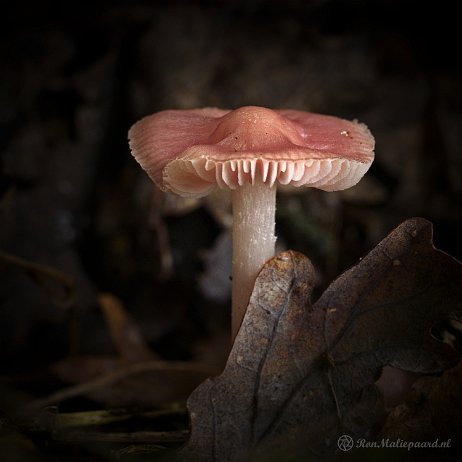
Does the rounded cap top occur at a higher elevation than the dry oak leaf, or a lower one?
higher

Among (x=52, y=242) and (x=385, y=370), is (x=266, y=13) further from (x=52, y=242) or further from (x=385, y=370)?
(x=385, y=370)

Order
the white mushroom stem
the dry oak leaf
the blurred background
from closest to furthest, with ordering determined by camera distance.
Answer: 1. the dry oak leaf
2. the white mushroom stem
3. the blurred background

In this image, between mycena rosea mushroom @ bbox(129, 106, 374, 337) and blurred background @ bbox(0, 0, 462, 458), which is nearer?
mycena rosea mushroom @ bbox(129, 106, 374, 337)

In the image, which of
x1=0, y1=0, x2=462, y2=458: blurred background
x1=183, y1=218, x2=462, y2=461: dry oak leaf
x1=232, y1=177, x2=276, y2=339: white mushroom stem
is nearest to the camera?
x1=183, y1=218, x2=462, y2=461: dry oak leaf

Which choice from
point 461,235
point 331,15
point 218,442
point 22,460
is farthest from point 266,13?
point 22,460

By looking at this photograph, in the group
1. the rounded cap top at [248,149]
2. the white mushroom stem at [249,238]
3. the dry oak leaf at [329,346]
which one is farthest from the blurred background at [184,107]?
the dry oak leaf at [329,346]

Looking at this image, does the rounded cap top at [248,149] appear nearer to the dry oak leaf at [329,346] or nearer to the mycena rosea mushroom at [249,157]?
the mycena rosea mushroom at [249,157]

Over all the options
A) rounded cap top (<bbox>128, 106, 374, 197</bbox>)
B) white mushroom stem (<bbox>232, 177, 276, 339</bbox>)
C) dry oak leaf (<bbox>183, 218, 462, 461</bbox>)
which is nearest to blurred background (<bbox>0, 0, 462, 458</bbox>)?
white mushroom stem (<bbox>232, 177, 276, 339</bbox>)

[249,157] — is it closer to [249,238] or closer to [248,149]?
[248,149]

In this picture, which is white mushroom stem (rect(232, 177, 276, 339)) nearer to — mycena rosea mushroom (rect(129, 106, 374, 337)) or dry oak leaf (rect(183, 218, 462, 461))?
mycena rosea mushroom (rect(129, 106, 374, 337))
